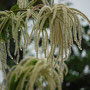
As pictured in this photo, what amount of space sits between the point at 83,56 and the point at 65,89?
1.27 ft

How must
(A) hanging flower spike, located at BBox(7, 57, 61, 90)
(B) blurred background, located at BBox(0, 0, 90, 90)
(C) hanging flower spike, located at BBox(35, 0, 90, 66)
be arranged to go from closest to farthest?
(C) hanging flower spike, located at BBox(35, 0, 90, 66)
(A) hanging flower spike, located at BBox(7, 57, 61, 90)
(B) blurred background, located at BBox(0, 0, 90, 90)

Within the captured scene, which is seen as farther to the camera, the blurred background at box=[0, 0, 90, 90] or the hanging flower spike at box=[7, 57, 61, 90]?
the blurred background at box=[0, 0, 90, 90]

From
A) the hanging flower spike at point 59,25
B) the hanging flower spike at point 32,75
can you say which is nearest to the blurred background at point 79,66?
the hanging flower spike at point 32,75

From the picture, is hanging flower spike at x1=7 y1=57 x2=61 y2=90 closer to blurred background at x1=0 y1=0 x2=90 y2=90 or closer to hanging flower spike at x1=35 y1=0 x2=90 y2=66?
hanging flower spike at x1=35 y1=0 x2=90 y2=66

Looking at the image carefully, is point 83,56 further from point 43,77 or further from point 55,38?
point 55,38

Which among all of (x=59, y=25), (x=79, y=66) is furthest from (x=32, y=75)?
(x=79, y=66)

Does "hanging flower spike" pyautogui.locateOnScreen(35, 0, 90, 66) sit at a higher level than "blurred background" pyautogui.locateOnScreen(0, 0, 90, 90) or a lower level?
higher

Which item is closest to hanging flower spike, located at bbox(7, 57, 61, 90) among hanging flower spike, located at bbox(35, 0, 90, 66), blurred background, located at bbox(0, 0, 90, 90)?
hanging flower spike, located at bbox(35, 0, 90, 66)

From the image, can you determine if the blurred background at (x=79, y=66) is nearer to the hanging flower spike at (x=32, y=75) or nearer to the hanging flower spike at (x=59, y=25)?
the hanging flower spike at (x=32, y=75)

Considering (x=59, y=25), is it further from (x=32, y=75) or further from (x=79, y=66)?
(x=79, y=66)

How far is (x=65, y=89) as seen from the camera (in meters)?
2.65

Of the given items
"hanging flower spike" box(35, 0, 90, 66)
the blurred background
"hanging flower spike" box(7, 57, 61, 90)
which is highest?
"hanging flower spike" box(35, 0, 90, 66)

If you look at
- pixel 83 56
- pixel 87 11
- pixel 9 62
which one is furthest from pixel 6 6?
pixel 83 56

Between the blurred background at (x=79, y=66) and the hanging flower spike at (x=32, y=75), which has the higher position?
the hanging flower spike at (x=32, y=75)
